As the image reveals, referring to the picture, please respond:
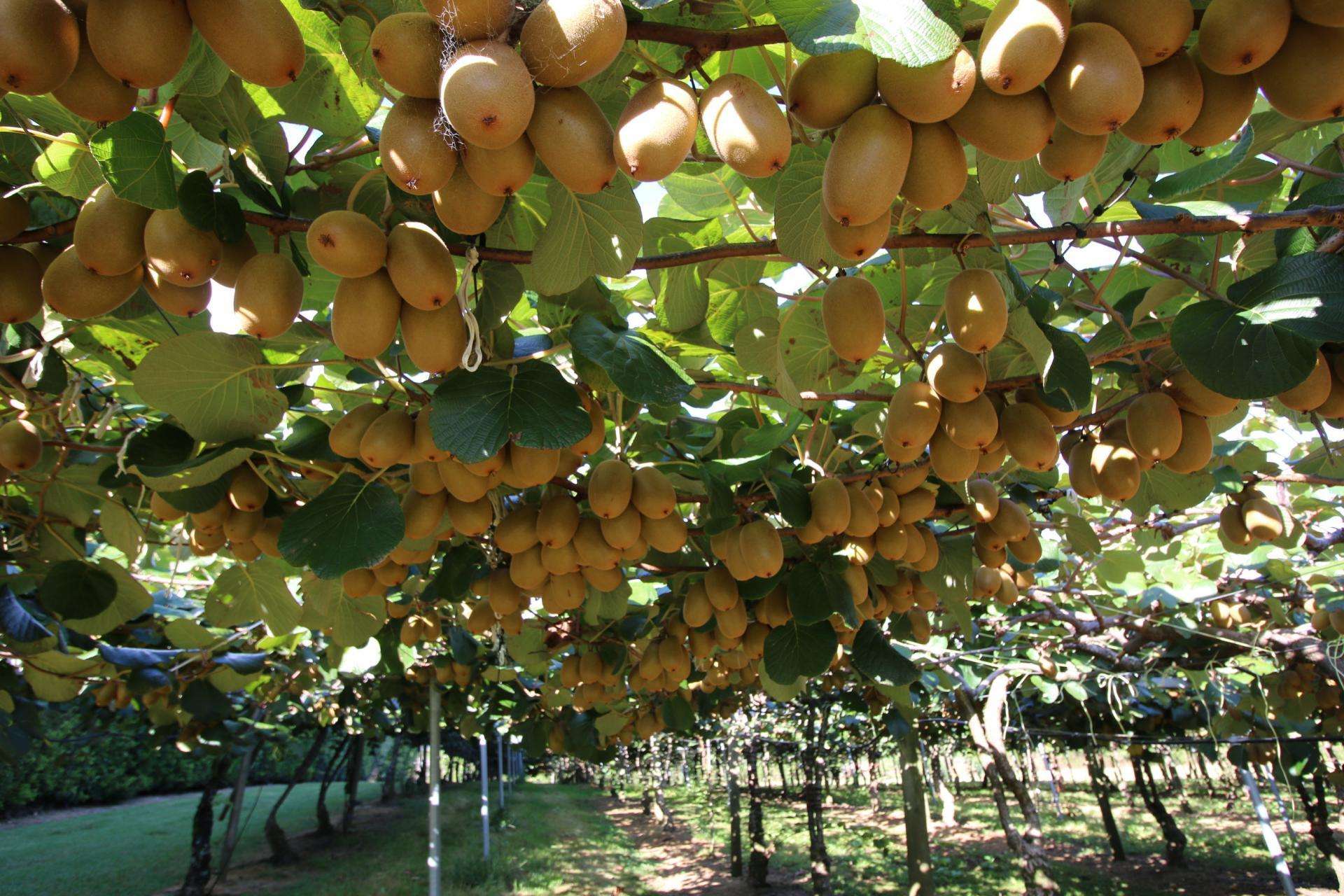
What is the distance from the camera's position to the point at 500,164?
0.77 meters

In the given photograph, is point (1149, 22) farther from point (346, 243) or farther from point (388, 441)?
point (388, 441)

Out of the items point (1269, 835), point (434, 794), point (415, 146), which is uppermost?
point (415, 146)

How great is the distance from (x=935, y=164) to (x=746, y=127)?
21cm

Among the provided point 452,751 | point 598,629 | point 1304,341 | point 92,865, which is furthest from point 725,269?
point 452,751

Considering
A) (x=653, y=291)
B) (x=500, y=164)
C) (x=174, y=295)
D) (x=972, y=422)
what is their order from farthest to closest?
1. (x=653, y=291)
2. (x=972, y=422)
3. (x=174, y=295)
4. (x=500, y=164)

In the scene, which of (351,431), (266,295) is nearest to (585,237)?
(266,295)

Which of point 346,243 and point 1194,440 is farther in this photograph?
point 1194,440

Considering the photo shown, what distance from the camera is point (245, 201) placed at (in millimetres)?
1263

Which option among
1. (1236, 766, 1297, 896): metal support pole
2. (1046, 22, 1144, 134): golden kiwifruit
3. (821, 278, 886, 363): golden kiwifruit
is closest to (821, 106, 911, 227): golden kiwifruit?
(1046, 22, 1144, 134): golden kiwifruit

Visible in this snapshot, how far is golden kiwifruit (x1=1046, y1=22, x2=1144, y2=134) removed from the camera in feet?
2.36

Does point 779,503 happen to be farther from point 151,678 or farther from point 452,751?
point 452,751

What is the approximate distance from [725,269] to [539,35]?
0.87 metres

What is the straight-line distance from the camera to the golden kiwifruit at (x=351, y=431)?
139cm

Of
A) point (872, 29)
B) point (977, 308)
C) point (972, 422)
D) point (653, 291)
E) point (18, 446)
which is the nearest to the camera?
point (872, 29)
